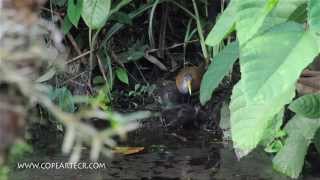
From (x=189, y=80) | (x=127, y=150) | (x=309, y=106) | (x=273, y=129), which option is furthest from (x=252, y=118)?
(x=189, y=80)

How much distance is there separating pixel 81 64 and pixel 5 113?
3129mm

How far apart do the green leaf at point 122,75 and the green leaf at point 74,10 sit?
0.47 meters

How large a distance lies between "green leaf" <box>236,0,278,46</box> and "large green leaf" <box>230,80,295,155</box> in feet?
0.53

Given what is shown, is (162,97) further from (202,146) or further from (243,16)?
(243,16)

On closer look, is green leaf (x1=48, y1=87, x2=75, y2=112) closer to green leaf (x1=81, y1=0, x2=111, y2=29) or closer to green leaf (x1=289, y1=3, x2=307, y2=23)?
green leaf (x1=81, y1=0, x2=111, y2=29)

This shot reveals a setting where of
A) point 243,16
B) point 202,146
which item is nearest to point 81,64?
point 202,146

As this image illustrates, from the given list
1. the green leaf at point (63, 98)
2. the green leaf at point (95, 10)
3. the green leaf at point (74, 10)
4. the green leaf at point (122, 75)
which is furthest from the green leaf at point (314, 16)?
the green leaf at point (122, 75)

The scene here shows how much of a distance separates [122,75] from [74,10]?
0.53m

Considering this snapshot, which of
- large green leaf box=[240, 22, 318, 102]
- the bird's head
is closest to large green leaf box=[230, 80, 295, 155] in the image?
large green leaf box=[240, 22, 318, 102]

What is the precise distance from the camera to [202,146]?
3283 millimetres

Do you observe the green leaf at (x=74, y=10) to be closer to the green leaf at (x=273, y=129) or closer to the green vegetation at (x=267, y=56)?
the green leaf at (x=273, y=129)

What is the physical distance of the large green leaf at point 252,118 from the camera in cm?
192

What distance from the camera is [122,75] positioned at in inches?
151

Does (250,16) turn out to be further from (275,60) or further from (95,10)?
(95,10)
